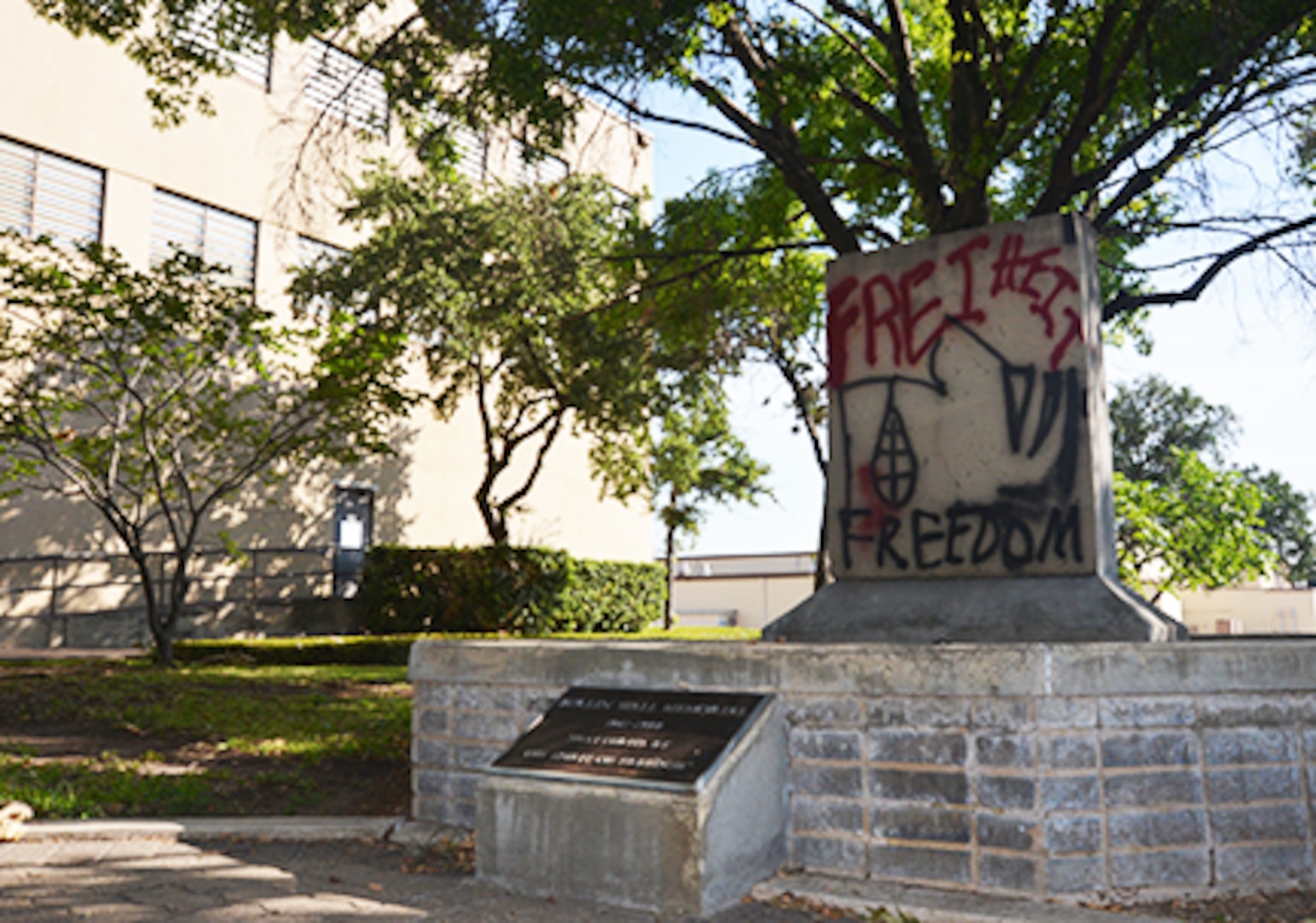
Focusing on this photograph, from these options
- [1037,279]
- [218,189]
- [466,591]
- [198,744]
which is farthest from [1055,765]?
[218,189]

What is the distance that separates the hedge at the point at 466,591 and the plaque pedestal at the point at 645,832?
15135 millimetres

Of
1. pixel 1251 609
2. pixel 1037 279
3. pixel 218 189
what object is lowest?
pixel 1251 609

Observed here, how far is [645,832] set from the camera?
463 centimetres

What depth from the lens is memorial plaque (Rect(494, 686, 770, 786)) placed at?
4.78 metres

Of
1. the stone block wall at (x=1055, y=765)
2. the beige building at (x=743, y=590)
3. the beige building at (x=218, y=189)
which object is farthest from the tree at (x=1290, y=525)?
the stone block wall at (x=1055, y=765)

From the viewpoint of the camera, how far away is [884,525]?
729cm

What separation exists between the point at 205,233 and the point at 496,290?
629 cm

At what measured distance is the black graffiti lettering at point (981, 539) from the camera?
6824 millimetres

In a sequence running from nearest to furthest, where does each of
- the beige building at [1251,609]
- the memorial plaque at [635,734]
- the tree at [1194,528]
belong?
the memorial plaque at [635,734] → the tree at [1194,528] → the beige building at [1251,609]

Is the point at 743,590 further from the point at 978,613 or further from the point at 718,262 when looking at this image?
the point at 978,613

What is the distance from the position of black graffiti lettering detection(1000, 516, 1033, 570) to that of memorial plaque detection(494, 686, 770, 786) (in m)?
2.44

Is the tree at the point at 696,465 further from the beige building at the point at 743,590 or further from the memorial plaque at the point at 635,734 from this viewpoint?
the memorial plaque at the point at 635,734

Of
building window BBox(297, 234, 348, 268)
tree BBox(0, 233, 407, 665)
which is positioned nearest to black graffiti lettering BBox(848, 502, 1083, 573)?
tree BBox(0, 233, 407, 665)

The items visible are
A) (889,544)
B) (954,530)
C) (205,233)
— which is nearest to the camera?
(954,530)
